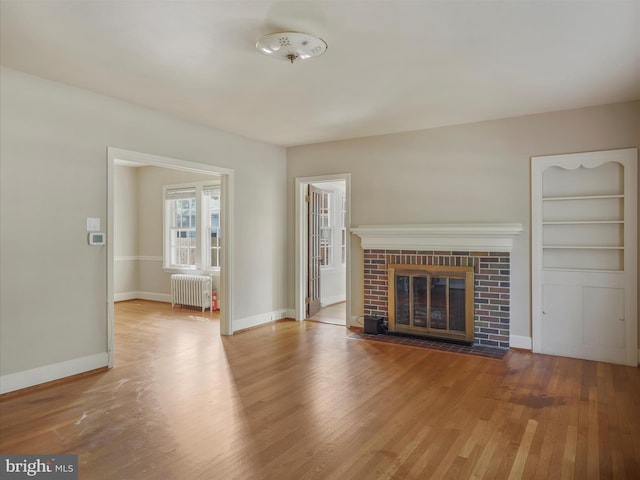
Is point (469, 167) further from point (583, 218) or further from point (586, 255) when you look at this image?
point (586, 255)

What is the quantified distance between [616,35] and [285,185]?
4.44m

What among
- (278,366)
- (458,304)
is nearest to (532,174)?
(458,304)

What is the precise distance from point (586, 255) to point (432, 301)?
1696 millimetres

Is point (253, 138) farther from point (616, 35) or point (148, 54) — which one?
point (616, 35)

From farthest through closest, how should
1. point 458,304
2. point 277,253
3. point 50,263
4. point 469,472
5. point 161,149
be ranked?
point 277,253, point 458,304, point 161,149, point 50,263, point 469,472

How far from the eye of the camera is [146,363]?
4.27m

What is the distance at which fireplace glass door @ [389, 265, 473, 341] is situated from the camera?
4.95 metres

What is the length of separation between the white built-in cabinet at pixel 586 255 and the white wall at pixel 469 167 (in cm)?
13

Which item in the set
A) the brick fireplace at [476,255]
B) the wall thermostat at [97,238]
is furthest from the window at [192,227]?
the wall thermostat at [97,238]

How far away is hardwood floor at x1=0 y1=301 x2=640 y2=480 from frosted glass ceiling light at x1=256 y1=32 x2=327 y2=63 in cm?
255

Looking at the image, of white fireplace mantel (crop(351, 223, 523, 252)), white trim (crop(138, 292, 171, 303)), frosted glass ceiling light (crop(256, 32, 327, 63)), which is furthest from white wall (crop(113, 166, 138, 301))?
frosted glass ceiling light (crop(256, 32, 327, 63))

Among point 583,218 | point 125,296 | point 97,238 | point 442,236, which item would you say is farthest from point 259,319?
point 583,218

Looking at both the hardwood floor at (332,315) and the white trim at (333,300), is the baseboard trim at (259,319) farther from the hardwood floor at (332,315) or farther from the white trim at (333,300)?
the white trim at (333,300)

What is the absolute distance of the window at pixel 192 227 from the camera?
25.0 feet
